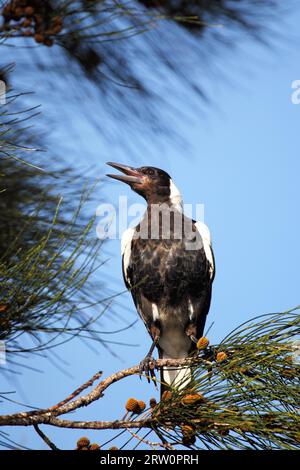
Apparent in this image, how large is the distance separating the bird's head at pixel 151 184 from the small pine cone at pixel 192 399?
5.67 ft

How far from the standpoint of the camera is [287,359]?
1.85m

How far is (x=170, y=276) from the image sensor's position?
2.93 meters

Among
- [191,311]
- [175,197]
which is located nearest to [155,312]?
[191,311]

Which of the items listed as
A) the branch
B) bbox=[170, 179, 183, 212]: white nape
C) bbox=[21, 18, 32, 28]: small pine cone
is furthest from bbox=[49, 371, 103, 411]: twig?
bbox=[170, 179, 183, 212]: white nape

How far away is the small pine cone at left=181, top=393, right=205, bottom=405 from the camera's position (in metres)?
1.78

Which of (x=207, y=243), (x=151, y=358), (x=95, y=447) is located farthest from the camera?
(x=207, y=243)

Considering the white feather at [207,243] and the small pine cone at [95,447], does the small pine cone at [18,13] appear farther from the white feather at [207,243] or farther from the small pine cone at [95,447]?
the small pine cone at [95,447]

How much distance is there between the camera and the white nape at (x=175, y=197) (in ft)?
11.2

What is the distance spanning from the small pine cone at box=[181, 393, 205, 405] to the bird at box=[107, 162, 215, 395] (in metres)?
1.06

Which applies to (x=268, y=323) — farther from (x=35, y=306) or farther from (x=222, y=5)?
(x=222, y=5)

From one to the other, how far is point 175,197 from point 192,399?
179cm

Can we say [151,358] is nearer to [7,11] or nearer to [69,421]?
[69,421]

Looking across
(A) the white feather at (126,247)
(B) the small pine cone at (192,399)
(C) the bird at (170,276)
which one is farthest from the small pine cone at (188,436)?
(A) the white feather at (126,247)

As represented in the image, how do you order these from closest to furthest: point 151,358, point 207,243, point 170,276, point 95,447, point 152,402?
1. point 95,447
2. point 152,402
3. point 151,358
4. point 170,276
5. point 207,243
